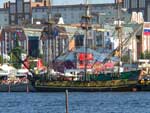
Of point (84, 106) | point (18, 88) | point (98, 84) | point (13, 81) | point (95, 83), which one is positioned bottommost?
point (84, 106)

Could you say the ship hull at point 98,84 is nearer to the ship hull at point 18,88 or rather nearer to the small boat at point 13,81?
the ship hull at point 18,88

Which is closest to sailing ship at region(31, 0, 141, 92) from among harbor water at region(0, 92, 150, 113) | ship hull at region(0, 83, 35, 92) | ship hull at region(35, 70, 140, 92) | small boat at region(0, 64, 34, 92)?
ship hull at region(35, 70, 140, 92)

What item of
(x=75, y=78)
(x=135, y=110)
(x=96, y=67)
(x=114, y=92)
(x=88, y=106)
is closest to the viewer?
(x=135, y=110)

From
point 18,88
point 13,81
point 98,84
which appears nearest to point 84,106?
point 98,84

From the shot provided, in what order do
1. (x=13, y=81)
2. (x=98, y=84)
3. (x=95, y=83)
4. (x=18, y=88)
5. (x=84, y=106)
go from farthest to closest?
1. (x=13, y=81)
2. (x=18, y=88)
3. (x=95, y=83)
4. (x=98, y=84)
5. (x=84, y=106)

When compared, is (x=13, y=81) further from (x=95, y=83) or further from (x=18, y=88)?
(x=95, y=83)

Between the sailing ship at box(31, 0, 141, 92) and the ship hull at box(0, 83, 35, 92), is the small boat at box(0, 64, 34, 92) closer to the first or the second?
the ship hull at box(0, 83, 35, 92)

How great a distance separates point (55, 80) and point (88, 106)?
43816 millimetres

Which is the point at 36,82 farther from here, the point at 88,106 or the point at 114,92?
the point at 88,106

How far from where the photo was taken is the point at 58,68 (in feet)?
644

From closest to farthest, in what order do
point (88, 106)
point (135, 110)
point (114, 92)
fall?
point (135, 110)
point (88, 106)
point (114, 92)

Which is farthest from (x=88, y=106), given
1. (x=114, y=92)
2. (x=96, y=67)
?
(x=96, y=67)

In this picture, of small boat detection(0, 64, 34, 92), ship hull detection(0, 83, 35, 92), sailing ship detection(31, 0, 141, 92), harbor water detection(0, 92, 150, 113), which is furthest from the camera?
small boat detection(0, 64, 34, 92)

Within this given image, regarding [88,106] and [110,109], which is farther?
[88,106]
